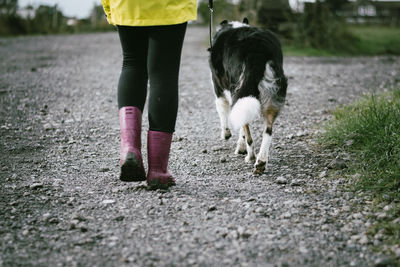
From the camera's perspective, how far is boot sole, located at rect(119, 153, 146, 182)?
2.72m

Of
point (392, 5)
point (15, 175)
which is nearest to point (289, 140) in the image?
point (15, 175)

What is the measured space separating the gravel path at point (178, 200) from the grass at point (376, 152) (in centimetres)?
11

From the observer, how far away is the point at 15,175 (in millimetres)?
3113

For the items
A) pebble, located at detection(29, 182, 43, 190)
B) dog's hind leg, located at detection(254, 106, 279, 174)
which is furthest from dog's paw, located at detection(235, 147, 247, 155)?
pebble, located at detection(29, 182, 43, 190)

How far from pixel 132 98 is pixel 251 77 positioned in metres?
0.90

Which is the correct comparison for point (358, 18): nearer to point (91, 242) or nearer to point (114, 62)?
point (114, 62)

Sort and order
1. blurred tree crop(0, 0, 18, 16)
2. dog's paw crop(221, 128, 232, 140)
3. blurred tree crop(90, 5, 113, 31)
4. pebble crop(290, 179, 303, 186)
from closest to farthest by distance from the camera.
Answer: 1. pebble crop(290, 179, 303, 186)
2. dog's paw crop(221, 128, 232, 140)
3. blurred tree crop(0, 0, 18, 16)
4. blurred tree crop(90, 5, 113, 31)

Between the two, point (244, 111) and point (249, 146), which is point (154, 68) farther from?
point (249, 146)

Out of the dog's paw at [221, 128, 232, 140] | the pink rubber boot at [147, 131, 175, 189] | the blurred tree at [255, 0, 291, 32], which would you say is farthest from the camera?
the blurred tree at [255, 0, 291, 32]

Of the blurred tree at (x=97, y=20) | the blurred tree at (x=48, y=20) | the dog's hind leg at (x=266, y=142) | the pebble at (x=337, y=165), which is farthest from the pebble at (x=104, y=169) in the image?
the blurred tree at (x=97, y=20)

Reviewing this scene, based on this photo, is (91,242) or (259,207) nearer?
(91,242)

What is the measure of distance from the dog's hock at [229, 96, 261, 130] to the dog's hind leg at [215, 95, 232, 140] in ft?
2.99

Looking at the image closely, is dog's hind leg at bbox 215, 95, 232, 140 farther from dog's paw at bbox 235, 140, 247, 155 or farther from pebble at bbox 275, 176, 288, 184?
pebble at bbox 275, 176, 288, 184

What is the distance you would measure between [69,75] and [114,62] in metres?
1.98
